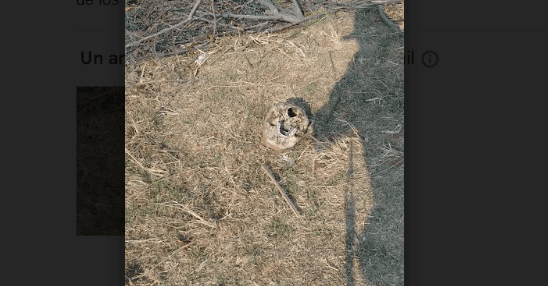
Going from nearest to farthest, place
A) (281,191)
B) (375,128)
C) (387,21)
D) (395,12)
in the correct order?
(281,191) → (375,128) → (387,21) → (395,12)

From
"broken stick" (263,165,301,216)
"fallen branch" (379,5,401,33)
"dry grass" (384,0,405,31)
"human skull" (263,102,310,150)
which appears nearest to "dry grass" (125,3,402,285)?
"broken stick" (263,165,301,216)

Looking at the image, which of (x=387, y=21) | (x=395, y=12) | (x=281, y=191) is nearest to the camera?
(x=281, y=191)

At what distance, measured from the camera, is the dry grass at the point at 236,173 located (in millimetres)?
3080

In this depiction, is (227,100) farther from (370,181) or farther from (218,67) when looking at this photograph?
(370,181)

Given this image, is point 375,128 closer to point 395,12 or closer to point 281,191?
point 281,191

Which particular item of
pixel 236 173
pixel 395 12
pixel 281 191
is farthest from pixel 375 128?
pixel 395 12

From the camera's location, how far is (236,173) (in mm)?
3479

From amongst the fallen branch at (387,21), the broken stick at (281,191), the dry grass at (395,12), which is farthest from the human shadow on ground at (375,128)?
the broken stick at (281,191)

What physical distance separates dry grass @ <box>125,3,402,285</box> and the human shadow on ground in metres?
0.08

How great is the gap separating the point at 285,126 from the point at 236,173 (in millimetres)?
598

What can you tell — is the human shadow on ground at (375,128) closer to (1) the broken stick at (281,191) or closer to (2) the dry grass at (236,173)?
(2) the dry grass at (236,173)

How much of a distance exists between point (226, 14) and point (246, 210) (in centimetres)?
240

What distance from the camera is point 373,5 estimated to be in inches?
184

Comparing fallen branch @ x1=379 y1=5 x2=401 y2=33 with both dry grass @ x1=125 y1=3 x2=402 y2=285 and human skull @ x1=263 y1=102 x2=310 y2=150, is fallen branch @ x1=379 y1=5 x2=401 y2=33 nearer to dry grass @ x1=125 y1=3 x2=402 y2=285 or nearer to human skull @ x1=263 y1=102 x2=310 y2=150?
dry grass @ x1=125 y1=3 x2=402 y2=285
